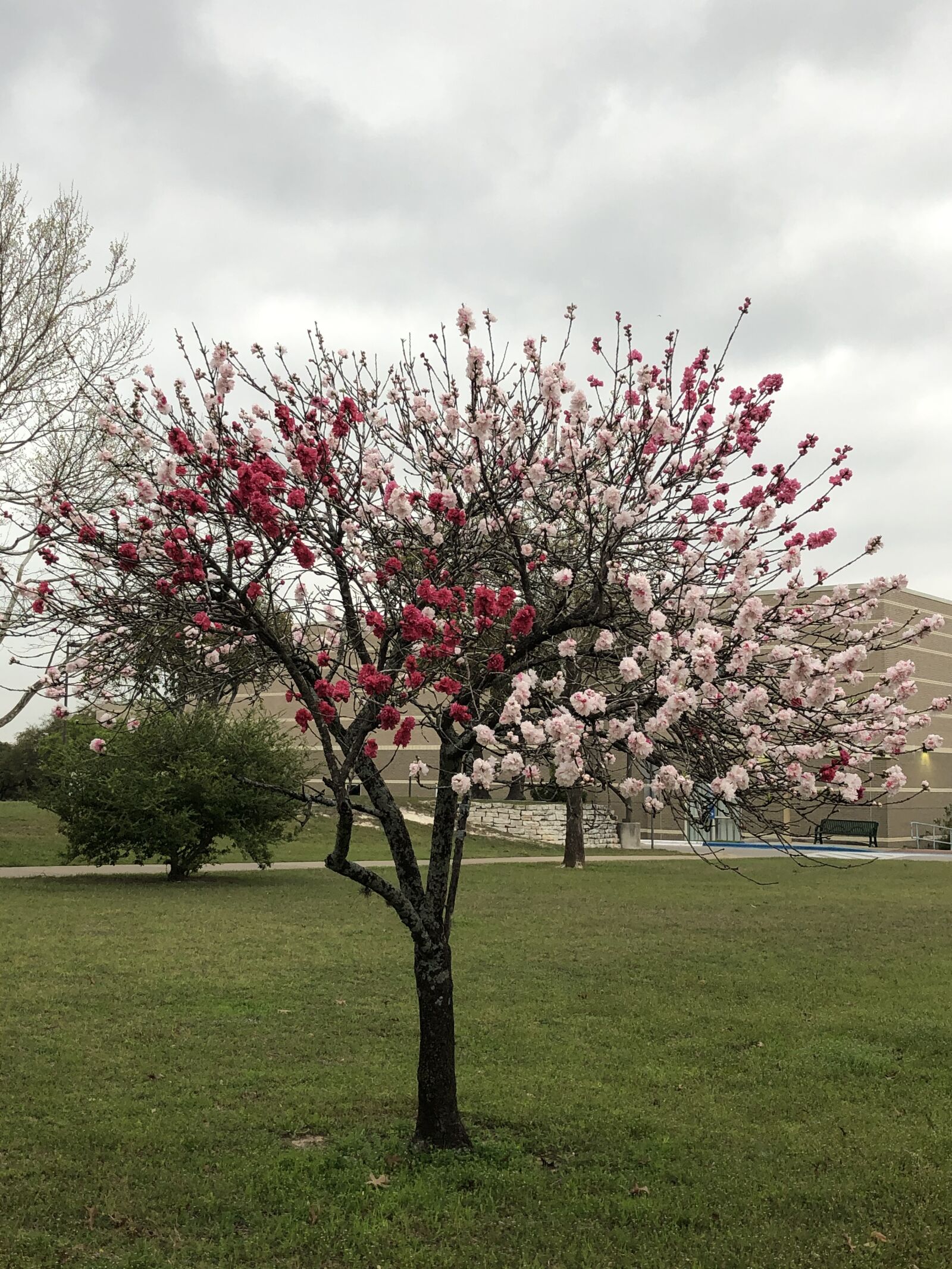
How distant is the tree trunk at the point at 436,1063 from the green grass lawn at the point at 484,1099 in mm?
193

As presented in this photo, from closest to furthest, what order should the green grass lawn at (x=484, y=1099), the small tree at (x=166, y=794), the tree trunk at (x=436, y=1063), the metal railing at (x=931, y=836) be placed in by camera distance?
the green grass lawn at (x=484, y=1099), the tree trunk at (x=436, y=1063), the small tree at (x=166, y=794), the metal railing at (x=931, y=836)

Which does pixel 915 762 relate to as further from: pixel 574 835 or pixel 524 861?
pixel 574 835

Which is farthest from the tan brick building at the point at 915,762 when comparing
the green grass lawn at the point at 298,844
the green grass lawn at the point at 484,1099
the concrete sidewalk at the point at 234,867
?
the green grass lawn at the point at 484,1099

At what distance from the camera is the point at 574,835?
23.3 metres

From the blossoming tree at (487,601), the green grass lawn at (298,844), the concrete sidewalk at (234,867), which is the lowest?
the concrete sidewalk at (234,867)

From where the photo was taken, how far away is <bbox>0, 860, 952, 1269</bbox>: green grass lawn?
16.0ft

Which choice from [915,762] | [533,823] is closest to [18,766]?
[533,823]

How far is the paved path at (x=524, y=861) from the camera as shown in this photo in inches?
757

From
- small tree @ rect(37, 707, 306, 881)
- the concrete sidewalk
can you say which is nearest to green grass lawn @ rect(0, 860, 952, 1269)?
small tree @ rect(37, 707, 306, 881)

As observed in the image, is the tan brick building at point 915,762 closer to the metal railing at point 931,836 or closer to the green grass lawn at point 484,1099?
the metal railing at point 931,836

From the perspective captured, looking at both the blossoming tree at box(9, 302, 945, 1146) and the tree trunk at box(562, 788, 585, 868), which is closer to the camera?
the blossoming tree at box(9, 302, 945, 1146)

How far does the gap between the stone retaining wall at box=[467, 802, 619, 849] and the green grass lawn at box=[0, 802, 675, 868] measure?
52 centimetres

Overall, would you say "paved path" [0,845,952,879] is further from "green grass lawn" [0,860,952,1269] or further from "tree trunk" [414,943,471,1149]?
"tree trunk" [414,943,471,1149]

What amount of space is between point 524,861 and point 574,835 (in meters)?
2.27
